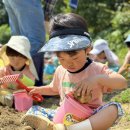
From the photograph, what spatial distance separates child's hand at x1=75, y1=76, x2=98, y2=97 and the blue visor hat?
0.20m

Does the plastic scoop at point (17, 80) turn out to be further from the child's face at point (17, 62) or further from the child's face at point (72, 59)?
the child's face at point (72, 59)

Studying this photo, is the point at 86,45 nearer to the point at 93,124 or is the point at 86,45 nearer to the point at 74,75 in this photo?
the point at 74,75

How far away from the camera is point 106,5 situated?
17.4 metres

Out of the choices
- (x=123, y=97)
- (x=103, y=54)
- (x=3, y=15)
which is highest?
(x=123, y=97)

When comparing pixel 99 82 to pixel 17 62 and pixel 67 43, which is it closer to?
pixel 67 43

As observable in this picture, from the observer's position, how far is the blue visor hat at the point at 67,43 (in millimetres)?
2600

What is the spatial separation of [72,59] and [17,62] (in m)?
1.92

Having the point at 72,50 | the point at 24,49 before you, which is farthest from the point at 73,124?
the point at 24,49

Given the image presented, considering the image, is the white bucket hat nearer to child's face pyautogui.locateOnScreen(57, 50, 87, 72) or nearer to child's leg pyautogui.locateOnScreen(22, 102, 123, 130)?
child's face pyautogui.locateOnScreen(57, 50, 87, 72)

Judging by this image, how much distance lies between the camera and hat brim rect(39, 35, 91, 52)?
2.60 meters

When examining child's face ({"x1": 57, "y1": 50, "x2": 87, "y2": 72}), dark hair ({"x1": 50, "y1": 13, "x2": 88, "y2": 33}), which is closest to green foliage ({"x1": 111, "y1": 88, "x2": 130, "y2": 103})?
child's face ({"x1": 57, "y1": 50, "x2": 87, "y2": 72})

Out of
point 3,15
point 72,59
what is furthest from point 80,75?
point 3,15

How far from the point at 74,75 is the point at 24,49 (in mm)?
1661

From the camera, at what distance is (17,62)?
4.52 m
